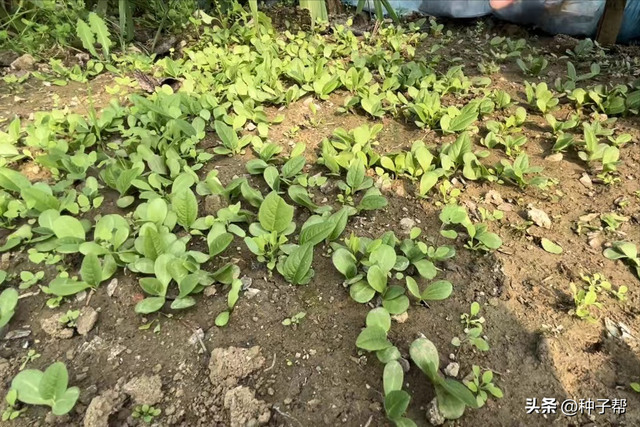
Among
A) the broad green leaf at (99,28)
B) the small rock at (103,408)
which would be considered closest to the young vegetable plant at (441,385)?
the small rock at (103,408)

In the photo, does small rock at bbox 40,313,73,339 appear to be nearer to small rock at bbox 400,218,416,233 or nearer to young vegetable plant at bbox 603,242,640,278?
small rock at bbox 400,218,416,233

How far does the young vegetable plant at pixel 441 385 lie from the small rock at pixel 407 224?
56cm

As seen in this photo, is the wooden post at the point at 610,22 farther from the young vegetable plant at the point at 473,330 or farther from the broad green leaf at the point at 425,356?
the broad green leaf at the point at 425,356

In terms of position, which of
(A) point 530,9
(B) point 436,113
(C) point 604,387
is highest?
(A) point 530,9

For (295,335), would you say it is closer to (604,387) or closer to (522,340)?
(522,340)

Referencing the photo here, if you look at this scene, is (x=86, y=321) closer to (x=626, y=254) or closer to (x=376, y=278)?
(x=376, y=278)

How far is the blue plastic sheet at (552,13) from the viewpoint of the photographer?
10.6 feet

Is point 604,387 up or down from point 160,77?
down

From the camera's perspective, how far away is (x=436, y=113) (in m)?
2.38

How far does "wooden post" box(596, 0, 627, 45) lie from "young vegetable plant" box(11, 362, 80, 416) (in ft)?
11.6

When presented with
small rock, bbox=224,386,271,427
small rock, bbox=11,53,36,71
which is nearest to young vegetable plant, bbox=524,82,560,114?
small rock, bbox=224,386,271,427

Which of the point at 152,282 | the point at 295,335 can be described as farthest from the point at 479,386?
the point at 152,282

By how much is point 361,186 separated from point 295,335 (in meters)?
0.73

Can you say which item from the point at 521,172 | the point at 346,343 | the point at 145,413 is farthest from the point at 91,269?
the point at 521,172
